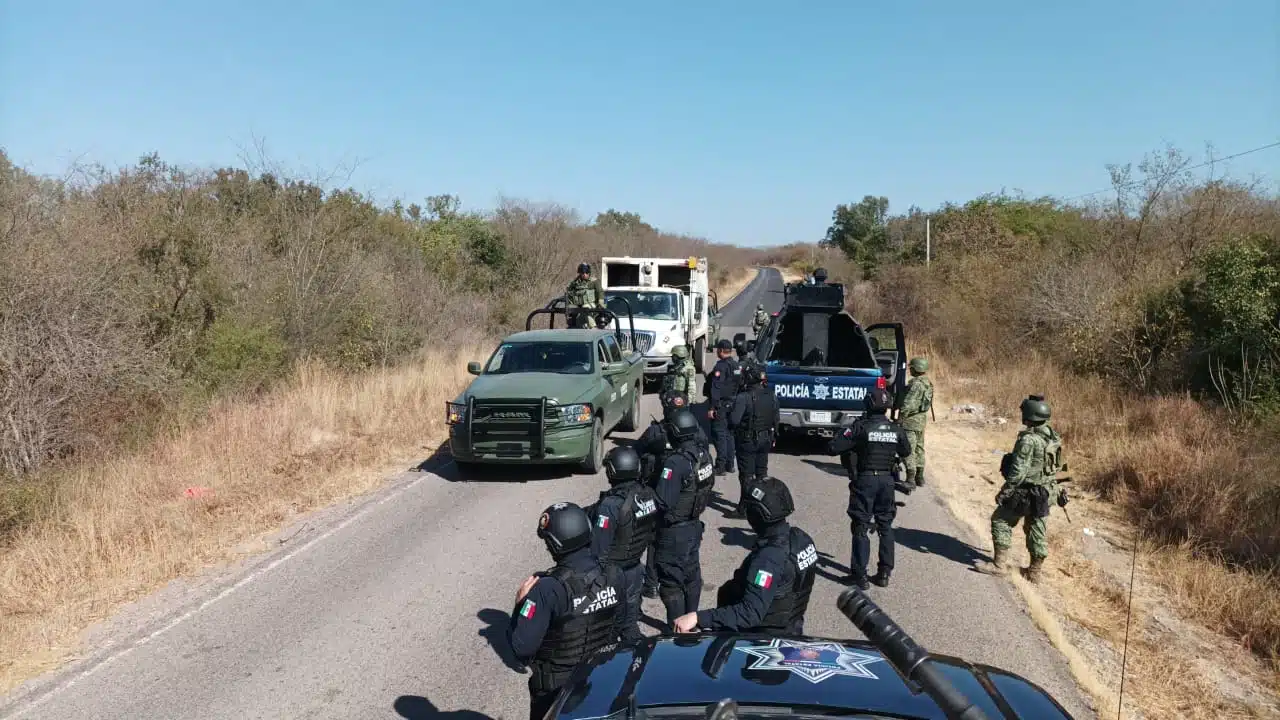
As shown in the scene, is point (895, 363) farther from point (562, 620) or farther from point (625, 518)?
point (562, 620)

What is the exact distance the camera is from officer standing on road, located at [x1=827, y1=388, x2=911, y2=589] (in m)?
7.07

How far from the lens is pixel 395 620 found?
6289 mm

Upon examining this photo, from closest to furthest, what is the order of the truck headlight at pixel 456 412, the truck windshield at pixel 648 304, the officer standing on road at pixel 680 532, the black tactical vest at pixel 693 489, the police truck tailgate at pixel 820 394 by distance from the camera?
the officer standing on road at pixel 680 532
the black tactical vest at pixel 693 489
the truck headlight at pixel 456 412
the police truck tailgate at pixel 820 394
the truck windshield at pixel 648 304

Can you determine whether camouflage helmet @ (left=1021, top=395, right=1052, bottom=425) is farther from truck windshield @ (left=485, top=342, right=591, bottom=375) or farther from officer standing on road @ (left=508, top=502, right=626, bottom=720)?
truck windshield @ (left=485, top=342, right=591, bottom=375)

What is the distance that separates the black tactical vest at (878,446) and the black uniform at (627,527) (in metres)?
2.15

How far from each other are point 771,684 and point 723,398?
7800 millimetres

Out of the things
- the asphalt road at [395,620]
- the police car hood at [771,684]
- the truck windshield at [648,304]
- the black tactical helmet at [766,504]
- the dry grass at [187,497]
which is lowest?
the asphalt road at [395,620]

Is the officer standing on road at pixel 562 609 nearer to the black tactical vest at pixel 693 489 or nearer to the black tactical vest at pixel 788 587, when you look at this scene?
the black tactical vest at pixel 788 587

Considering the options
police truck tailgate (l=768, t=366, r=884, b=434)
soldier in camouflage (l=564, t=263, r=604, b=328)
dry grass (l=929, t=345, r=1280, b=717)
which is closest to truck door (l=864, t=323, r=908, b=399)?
police truck tailgate (l=768, t=366, r=884, b=434)

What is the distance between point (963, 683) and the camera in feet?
8.99

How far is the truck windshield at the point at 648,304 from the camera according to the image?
63.2 feet

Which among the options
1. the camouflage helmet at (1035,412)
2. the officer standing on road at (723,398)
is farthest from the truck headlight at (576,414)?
the camouflage helmet at (1035,412)

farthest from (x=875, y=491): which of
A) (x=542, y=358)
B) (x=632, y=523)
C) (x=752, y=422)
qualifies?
(x=542, y=358)

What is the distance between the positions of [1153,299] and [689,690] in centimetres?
1621
